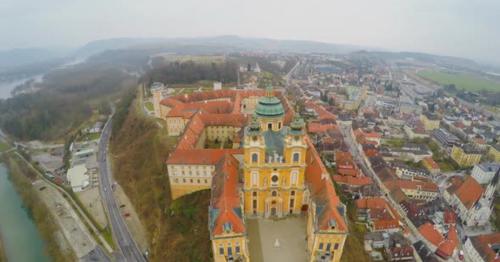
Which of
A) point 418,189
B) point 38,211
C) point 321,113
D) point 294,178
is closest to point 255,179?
point 294,178

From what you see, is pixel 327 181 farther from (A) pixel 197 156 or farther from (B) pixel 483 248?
(B) pixel 483 248

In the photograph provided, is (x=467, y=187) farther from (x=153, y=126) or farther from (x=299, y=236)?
(x=153, y=126)

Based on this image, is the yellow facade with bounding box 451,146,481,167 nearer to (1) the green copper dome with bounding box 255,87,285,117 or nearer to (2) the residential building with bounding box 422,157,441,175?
(2) the residential building with bounding box 422,157,441,175

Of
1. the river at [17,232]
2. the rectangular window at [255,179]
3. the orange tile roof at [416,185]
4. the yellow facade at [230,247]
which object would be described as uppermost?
the rectangular window at [255,179]

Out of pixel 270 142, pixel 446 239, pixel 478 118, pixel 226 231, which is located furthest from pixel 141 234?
pixel 478 118

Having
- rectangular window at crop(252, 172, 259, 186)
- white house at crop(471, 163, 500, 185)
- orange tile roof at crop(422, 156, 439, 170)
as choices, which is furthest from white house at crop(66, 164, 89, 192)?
white house at crop(471, 163, 500, 185)

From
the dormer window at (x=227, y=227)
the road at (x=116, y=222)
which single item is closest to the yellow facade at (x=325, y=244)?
the dormer window at (x=227, y=227)

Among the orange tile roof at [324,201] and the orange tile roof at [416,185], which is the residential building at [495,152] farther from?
the orange tile roof at [324,201]
